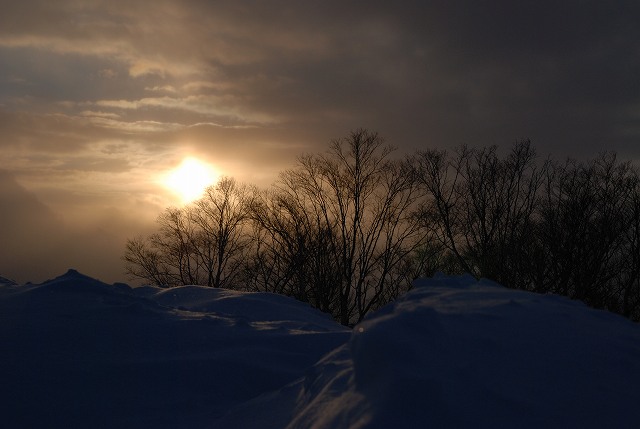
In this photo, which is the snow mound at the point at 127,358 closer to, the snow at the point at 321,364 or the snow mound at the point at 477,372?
the snow at the point at 321,364

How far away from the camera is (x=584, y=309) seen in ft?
12.2

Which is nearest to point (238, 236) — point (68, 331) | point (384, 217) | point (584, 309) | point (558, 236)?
point (384, 217)

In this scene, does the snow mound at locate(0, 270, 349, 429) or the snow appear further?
the snow mound at locate(0, 270, 349, 429)

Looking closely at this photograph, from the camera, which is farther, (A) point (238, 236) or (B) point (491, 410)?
(A) point (238, 236)

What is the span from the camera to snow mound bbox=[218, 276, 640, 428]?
8.06 feet

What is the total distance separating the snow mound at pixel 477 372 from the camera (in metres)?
2.46

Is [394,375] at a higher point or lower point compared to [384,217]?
Answer: lower

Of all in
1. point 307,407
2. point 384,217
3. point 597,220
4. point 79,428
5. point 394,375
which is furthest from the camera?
point 384,217

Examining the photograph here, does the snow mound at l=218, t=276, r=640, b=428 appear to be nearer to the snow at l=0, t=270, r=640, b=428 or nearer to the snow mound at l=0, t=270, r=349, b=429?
the snow at l=0, t=270, r=640, b=428

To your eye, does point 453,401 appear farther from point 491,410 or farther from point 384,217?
point 384,217

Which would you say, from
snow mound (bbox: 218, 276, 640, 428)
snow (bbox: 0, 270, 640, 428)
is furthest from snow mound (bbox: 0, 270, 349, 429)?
snow mound (bbox: 218, 276, 640, 428)

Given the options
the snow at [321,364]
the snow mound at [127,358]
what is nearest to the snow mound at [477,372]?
the snow at [321,364]

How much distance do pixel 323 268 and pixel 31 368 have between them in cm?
2291

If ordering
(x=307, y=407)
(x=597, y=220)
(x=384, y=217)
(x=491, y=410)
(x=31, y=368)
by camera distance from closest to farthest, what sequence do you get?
(x=491, y=410) → (x=307, y=407) → (x=31, y=368) → (x=597, y=220) → (x=384, y=217)
